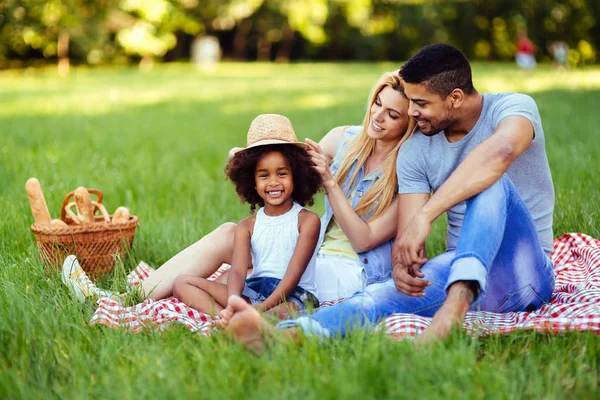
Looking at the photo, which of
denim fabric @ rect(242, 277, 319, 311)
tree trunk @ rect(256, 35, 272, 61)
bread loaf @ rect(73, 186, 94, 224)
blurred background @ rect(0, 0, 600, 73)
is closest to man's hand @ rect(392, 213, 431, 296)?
denim fabric @ rect(242, 277, 319, 311)

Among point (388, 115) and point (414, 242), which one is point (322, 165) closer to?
point (388, 115)

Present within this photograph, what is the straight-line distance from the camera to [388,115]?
12.6 feet

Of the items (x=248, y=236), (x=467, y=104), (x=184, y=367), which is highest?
(x=467, y=104)

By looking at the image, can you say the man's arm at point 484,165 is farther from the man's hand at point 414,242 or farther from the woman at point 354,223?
the woman at point 354,223

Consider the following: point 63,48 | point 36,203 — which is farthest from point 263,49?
point 36,203

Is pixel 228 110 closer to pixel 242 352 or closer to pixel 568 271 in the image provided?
pixel 568 271

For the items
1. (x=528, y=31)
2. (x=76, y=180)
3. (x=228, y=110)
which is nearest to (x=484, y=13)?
(x=528, y=31)

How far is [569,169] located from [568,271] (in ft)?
8.63

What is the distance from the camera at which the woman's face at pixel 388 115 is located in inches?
149

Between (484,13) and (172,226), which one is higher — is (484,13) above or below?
above

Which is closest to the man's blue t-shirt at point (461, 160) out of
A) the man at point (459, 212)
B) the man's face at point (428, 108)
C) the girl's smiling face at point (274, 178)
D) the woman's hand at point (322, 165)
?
the man at point (459, 212)

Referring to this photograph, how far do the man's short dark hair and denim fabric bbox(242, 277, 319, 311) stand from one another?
1.21m

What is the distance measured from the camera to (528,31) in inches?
1534

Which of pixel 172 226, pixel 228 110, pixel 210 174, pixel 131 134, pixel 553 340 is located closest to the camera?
pixel 553 340
